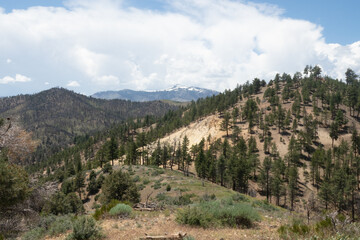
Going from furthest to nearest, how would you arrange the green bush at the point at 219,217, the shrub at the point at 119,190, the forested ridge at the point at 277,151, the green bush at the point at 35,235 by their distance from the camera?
1. the forested ridge at the point at 277,151
2. the shrub at the point at 119,190
3. the green bush at the point at 35,235
4. the green bush at the point at 219,217

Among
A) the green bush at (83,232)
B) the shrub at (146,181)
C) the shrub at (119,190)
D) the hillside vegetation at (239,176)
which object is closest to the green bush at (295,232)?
the hillside vegetation at (239,176)

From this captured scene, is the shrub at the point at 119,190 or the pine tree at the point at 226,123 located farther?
the pine tree at the point at 226,123

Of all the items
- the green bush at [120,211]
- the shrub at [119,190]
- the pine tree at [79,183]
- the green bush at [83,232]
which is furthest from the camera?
the pine tree at [79,183]

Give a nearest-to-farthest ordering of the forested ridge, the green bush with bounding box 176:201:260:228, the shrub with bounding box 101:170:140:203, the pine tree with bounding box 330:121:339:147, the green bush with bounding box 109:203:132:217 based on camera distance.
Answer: the green bush with bounding box 176:201:260:228 < the green bush with bounding box 109:203:132:217 < the shrub with bounding box 101:170:140:203 < the forested ridge < the pine tree with bounding box 330:121:339:147

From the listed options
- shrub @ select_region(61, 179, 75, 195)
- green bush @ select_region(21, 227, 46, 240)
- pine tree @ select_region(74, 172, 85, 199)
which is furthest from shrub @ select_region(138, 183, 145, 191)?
green bush @ select_region(21, 227, 46, 240)

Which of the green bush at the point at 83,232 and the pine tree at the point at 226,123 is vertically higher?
the pine tree at the point at 226,123

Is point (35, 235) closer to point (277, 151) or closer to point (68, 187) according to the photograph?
point (68, 187)

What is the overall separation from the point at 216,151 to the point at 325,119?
52.1 metres

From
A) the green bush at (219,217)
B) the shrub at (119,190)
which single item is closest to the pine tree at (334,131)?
the shrub at (119,190)

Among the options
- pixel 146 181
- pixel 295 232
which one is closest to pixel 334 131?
→ pixel 146 181

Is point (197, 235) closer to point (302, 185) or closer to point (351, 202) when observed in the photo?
point (351, 202)

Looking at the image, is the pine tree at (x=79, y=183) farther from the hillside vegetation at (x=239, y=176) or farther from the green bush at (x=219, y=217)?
the green bush at (x=219, y=217)

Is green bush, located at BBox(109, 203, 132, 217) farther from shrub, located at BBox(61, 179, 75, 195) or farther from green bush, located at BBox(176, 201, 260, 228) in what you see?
shrub, located at BBox(61, 179, 75, 195)

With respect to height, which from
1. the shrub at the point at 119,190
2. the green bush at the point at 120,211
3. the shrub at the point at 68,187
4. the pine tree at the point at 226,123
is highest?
the pine tree at the point at 226,123
